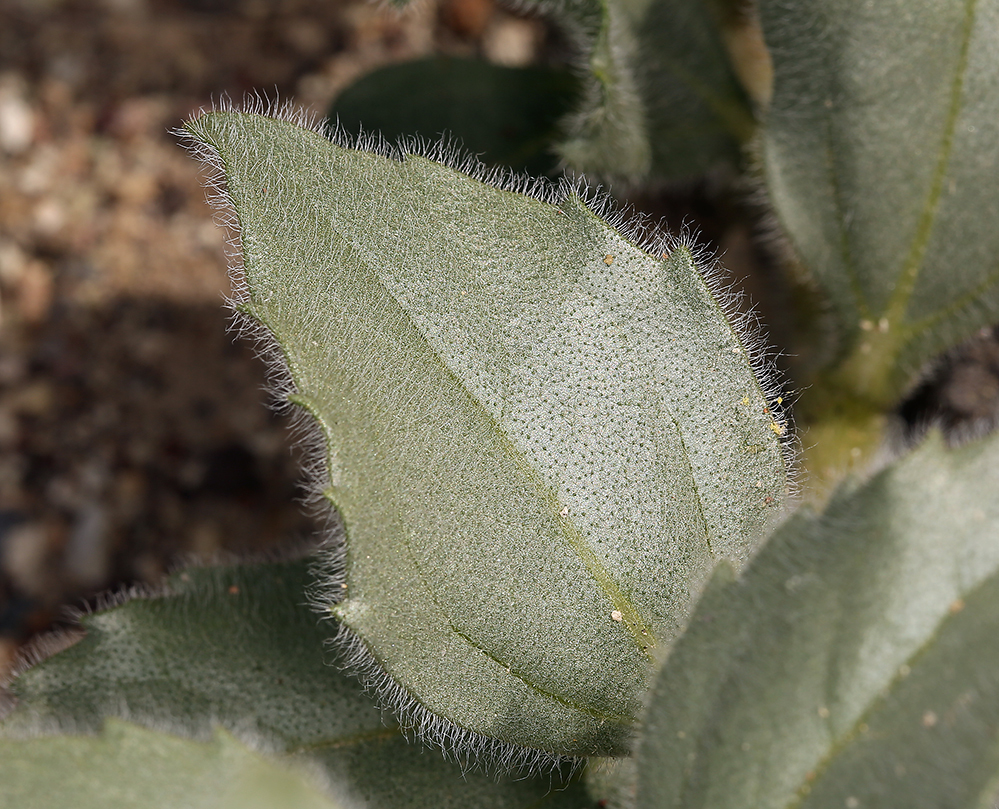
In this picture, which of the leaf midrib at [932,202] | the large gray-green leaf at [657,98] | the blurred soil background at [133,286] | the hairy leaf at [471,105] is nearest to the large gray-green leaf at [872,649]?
the leaf midrib at [932,202]

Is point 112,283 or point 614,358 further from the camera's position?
point 112,283

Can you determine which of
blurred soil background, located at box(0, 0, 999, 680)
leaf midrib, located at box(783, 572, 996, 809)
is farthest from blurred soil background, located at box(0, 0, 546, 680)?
leaf midrib, located at box(783, 572, 996, 809)

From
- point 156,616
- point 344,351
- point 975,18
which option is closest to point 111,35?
point 156,616

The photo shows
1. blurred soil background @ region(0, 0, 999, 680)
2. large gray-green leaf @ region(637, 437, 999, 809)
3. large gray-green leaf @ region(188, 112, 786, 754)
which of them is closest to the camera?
large gray-green leaf @ region(637, 437, 999, 809)

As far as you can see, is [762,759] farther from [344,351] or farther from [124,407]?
[124,407]

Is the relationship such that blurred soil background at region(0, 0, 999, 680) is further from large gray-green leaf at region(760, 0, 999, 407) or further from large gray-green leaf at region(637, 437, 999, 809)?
large gray-green leaf at region(637, 437, 999, 809)

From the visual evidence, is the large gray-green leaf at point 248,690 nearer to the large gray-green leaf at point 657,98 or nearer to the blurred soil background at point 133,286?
the blurred soil background at point 133,286
